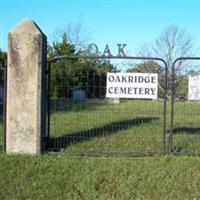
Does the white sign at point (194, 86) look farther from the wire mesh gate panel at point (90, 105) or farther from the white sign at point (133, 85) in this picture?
the white sign at point (133, 85)

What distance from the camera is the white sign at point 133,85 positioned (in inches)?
402

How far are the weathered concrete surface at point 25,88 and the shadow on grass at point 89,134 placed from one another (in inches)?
31.7

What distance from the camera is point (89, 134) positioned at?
1191 centimetres

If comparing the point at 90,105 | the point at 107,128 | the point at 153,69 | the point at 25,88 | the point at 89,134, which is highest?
the point at 153,69

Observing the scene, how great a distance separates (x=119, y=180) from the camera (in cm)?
847

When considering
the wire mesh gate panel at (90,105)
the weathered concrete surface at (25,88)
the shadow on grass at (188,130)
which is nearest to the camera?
the weathered concrete surface at (25,88)

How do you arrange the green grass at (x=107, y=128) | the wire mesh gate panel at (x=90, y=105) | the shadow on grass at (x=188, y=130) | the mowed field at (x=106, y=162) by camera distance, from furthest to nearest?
the shadow on grass at (x=188, y=130) → the green grass at (x=107, y=128) → the wire mesh gate panel at (x=90, y=105) → the mowed field at (x=106, y=162)

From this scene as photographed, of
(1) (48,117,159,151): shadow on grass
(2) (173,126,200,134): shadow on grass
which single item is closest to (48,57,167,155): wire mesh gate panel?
(1) (48,117,159,151): shadow on grass

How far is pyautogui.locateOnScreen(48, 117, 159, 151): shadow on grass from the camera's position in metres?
11.0

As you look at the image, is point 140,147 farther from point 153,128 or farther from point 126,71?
point 153,128

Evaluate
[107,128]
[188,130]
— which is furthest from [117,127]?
[188,130]

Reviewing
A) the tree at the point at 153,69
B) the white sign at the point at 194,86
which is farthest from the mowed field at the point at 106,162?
the tree at the point at 153,69

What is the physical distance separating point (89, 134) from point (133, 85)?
219 cm

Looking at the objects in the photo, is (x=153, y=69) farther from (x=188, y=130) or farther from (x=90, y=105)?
(x=188, y=130)
